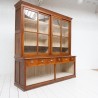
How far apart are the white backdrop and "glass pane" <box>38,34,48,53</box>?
1.38m

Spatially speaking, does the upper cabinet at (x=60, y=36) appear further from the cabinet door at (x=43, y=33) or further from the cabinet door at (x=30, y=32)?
the cabinet door at (x=30, y=32)

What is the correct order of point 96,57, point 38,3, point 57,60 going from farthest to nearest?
point 96,57 → point 38,3 → point 57,60

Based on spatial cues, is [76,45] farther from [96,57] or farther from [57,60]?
[57,60]

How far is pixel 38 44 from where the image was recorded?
397cm

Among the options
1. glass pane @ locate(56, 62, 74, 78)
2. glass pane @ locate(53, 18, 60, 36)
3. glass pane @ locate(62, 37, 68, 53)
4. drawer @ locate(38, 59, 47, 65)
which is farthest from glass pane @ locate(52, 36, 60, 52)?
glass pane @ locate(56, 62, 74, 78)

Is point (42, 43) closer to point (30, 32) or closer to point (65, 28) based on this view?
point (30, 32)

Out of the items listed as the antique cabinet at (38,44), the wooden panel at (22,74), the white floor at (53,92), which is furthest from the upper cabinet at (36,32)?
the white floor at (53,92)

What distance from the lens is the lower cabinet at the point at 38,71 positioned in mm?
3341

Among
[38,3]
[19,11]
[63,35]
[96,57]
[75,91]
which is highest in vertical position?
[38,3]

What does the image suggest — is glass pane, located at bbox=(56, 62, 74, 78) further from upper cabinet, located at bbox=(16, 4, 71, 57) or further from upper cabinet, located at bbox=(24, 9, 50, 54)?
upper cabinet, located at bbox=(24, 9, 50, 54)

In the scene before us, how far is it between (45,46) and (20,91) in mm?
1681

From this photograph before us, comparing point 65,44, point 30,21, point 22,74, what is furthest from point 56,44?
point 22,74

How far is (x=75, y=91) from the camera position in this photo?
3.33m

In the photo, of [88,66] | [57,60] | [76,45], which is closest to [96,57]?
[88,66]
